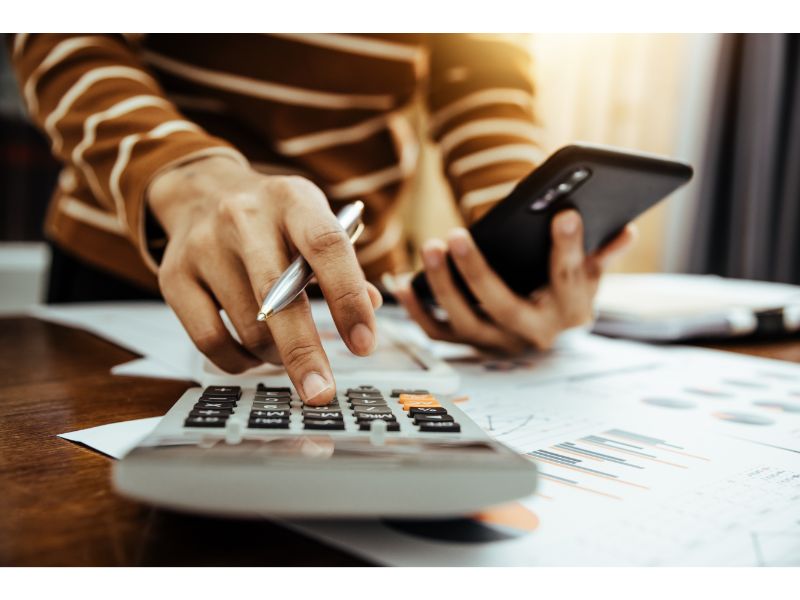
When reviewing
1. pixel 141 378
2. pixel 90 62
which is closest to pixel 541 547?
pixel 141 378

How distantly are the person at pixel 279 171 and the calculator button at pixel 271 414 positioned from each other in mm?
26

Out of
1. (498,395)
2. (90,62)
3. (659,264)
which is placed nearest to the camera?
(498,395)

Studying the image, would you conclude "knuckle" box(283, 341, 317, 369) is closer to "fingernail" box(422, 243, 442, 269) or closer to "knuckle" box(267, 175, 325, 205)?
"knuckle" box(267, 175, 325, 205)

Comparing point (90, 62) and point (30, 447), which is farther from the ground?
point (90, 62)

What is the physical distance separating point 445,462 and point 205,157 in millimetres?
315

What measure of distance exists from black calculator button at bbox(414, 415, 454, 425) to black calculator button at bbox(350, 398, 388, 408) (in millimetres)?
34

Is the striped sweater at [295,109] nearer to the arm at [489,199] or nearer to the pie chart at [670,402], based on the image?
the arm at [489,199]

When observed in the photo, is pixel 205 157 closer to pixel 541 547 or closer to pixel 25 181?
pixel 541 547

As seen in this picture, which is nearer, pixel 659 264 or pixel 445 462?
pixel 445 462

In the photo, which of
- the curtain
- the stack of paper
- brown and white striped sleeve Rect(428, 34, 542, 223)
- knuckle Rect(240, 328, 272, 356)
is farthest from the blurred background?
knuckle Rect(240, 328, 272, 356)

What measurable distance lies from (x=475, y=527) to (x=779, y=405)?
0.31 meters

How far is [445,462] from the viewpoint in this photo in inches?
8.8

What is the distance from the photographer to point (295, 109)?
2.50 feet

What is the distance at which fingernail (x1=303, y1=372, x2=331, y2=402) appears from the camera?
319mm
